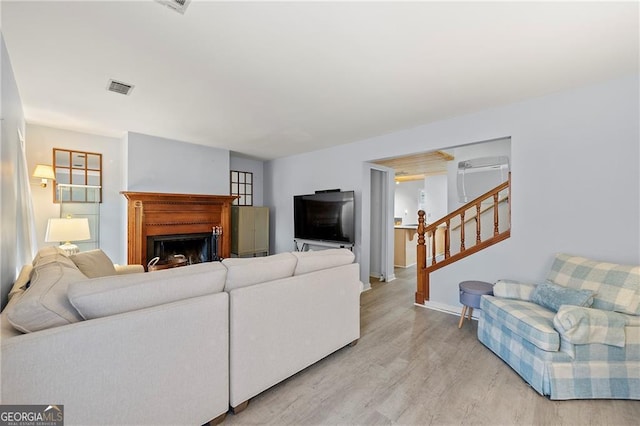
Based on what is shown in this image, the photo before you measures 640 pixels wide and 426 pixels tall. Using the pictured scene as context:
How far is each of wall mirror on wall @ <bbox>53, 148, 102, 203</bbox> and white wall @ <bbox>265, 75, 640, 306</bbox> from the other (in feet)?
16.5

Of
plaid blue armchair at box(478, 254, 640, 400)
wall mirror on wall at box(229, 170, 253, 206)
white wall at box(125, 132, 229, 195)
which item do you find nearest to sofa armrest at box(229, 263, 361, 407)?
plaid blue armchair at box(478, 254, 640, 400)

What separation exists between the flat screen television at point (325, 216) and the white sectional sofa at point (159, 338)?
7.43 ft

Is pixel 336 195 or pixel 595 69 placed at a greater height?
pixel 595 69

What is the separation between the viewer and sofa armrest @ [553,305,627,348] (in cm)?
179

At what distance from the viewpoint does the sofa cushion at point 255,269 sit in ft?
5.74

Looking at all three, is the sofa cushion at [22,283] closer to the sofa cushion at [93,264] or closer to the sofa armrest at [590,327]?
the sofa cushion at [93,264]

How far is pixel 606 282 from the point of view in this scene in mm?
2055

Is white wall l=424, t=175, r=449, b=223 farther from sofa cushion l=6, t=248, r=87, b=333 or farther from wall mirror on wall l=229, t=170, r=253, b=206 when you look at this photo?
sofa cushion l=6, t=248, r=87, b=333

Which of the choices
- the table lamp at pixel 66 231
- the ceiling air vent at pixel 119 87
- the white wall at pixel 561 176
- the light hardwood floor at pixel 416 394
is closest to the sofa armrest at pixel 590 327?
the light hardwood floor at pixel 416 394

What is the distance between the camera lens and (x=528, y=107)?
9.34 ft

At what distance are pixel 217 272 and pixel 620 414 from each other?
2.73 m

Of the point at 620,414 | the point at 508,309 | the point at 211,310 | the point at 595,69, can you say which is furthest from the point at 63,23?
the point at 620,414

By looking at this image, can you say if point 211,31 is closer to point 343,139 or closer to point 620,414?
point 343,139

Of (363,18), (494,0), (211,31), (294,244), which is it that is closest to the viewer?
(494,0)
